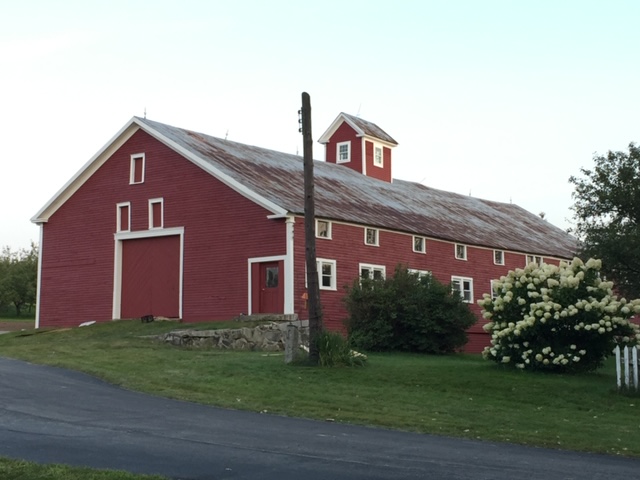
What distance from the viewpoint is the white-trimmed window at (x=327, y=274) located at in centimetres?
3581

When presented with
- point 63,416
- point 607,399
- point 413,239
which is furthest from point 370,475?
point 413,239

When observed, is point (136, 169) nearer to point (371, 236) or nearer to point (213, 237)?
point (213, 237)

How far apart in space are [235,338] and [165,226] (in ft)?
28.4

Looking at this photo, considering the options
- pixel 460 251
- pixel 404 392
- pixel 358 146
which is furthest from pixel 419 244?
pixel 404 392

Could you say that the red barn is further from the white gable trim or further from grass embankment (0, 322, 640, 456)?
grass embankment (0, 322, 640, 456)

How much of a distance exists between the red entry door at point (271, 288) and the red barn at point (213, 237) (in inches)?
1.5

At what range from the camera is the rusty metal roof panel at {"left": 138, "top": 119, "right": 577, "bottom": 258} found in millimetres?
37625

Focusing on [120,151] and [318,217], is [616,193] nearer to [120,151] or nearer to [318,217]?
[318,217]

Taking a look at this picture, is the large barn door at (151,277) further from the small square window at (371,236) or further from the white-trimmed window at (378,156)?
the white-trimmed window at (378,156)

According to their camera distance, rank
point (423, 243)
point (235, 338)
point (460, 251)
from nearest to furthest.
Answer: point (235, 338), point (423, 243), point (460, 251)

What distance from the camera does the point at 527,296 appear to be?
25297 millimetres

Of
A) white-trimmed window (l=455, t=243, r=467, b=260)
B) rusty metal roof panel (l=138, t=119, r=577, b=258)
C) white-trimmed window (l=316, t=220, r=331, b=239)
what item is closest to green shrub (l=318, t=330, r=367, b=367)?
rusty metal roof panel (l=138, t=119, r=577, b=258)

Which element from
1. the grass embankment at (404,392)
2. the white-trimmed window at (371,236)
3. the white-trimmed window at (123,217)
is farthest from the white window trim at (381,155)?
the grass embankment at (404,392)

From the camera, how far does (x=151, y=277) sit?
3853 cm
